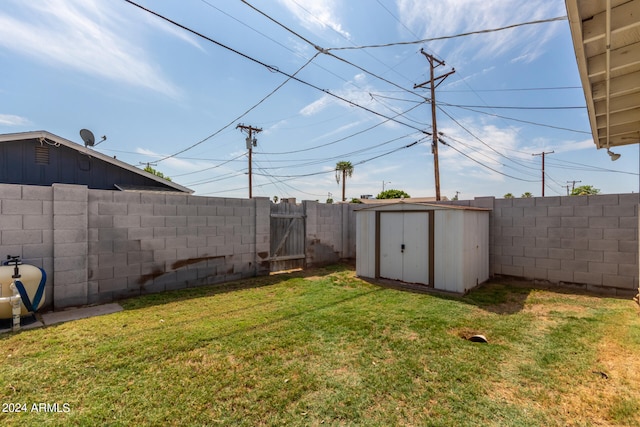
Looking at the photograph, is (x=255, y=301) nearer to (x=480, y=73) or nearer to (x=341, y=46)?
(x=341, y=46)

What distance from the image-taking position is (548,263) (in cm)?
638

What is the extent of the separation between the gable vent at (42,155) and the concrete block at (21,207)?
18.8 feet

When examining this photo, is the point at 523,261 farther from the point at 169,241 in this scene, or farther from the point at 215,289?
the point at 169,241

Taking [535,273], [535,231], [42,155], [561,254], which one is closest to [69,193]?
[42,155]

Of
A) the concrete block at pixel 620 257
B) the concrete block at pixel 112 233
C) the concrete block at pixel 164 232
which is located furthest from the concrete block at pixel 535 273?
the concrete block at pixel 112 233

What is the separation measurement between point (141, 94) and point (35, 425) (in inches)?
387

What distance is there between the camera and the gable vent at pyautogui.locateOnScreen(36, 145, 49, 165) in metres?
8.12

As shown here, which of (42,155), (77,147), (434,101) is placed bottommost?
(42,155)

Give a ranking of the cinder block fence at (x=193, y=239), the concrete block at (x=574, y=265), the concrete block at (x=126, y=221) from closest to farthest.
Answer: the cinder block fence at (x=193, y=239)
the concrete block at (x=126, y=221)
the concrete block at (x=574, y=265)

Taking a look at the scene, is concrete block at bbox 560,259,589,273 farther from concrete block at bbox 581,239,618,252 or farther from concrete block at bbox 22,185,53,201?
concrete block at bbox 22,185,53,201

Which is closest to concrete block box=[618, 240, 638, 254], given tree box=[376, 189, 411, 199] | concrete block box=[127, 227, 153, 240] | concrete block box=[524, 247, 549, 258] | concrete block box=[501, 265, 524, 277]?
concrete block box=[524, 247, 549, 258]

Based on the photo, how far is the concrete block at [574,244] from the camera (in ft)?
19.6

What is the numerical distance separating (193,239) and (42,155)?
6347 millimetres

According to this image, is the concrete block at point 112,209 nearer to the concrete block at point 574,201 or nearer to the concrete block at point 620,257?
the concrete block at point 574,201
